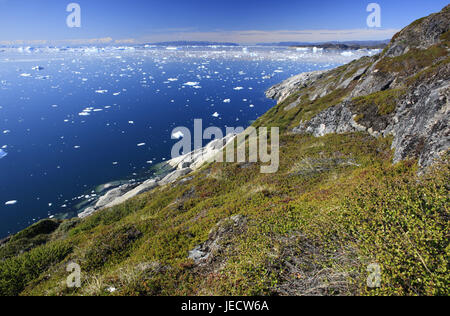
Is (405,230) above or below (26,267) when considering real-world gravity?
above

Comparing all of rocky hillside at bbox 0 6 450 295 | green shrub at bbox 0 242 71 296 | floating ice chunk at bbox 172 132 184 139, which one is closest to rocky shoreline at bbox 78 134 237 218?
rocky hillside at bbox 0 6 450 295

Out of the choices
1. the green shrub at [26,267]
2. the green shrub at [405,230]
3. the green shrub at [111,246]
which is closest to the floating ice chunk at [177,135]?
the green shrub at [26,267]

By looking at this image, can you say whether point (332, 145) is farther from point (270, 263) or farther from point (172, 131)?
point (172, 131)

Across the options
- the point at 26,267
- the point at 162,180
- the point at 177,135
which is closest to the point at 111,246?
the point at 26,267

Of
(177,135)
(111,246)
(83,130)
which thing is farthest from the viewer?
(83,130)

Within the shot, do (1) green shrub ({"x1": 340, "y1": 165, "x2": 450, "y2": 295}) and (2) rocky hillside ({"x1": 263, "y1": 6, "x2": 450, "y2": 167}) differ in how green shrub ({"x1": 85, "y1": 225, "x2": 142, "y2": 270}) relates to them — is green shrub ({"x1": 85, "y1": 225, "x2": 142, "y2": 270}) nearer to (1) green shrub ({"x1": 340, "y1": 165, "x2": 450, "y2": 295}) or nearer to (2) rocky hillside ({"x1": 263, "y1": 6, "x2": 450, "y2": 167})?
(1) green shrub ({"x1": 340, "y1": 165, "x2": 450, "y2": 295})

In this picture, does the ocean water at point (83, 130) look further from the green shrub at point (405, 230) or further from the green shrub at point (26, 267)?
the green shrub at point (405, 230)

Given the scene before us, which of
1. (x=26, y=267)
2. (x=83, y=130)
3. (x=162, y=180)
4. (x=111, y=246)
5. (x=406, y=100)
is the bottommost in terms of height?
(x=162, y=180)

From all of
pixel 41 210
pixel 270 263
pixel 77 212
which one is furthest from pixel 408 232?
pixel 41 210

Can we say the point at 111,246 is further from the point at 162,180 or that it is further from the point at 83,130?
the point at 83,130
